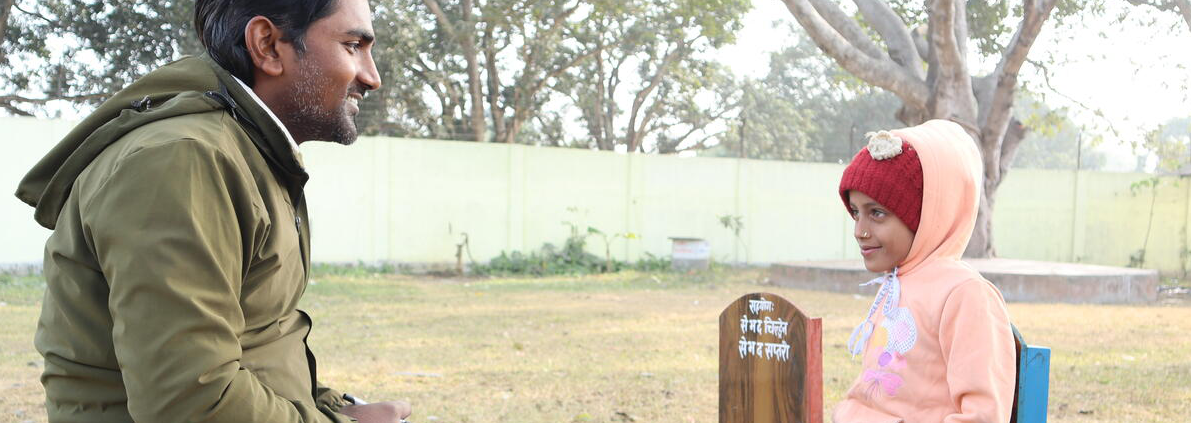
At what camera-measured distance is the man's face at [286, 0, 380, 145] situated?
71.3 inches

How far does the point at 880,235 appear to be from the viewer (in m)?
2.45

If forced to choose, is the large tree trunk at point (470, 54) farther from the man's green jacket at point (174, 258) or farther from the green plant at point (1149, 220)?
the man's green jacket at point (174, 258)

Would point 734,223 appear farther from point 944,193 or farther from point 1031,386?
point 1031,386

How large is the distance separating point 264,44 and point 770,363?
1519 mm

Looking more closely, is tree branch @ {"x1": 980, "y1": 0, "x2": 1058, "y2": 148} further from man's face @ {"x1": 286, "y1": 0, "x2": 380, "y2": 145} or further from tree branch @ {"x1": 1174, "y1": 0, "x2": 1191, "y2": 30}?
man's face @ {"x1": 286, "y1": 0, "x2": 380, "y2": 145}

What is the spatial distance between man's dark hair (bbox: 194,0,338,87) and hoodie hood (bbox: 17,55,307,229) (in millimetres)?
43

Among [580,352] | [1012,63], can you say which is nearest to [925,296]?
[580,352]

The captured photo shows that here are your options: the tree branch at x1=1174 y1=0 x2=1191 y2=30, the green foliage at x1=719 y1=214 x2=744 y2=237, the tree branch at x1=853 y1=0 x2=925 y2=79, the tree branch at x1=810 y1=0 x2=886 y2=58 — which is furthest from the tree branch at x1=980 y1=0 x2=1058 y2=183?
the green foliage at x1=719 y1=214 x2=744 y2=237

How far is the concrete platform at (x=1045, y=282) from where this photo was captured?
35.5 ft

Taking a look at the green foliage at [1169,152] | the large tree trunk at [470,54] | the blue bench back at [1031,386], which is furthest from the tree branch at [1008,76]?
the blue bench back at [1031,386]

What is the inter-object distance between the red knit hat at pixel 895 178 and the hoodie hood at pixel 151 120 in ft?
4.51

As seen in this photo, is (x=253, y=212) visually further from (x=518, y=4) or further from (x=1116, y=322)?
(x=518, y=4)

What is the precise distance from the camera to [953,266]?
2295mm

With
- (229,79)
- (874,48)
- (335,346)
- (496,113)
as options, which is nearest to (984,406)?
(229,79)
